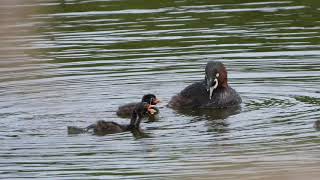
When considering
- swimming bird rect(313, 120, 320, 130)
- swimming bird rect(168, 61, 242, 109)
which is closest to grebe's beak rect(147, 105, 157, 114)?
swimming bird rect(168, 61, 242, 109)

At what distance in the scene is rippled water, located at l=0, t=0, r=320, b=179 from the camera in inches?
463

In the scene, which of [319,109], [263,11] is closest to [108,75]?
Result: [319,109]

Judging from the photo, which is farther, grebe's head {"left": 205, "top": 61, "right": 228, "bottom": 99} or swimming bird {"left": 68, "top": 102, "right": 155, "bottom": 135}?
grebe's head {"left": 205, "top": 61, "right": 228, "bottom": 99}

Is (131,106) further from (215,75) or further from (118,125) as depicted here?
(215,75)

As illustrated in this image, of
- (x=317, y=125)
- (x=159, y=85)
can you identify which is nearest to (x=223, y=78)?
(x=159, y=85)

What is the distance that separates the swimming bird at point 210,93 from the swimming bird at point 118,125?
3.44 feet

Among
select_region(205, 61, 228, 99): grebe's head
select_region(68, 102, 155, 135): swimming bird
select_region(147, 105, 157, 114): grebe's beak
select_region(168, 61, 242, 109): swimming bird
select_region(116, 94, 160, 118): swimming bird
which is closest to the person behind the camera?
select_region(68, 102, 155, 135): swimming bird

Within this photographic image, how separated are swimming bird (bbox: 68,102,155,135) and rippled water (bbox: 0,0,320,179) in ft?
0.40

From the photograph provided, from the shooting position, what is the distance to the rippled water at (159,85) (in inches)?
463

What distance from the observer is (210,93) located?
53.1ft

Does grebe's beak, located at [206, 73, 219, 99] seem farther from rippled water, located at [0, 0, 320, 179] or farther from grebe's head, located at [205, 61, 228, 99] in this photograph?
rippled water, located at [0, 0, 320, 179]

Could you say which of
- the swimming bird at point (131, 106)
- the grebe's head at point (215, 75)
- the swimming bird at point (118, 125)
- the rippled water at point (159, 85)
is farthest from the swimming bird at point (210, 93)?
the swimming bird at point (118, 125)

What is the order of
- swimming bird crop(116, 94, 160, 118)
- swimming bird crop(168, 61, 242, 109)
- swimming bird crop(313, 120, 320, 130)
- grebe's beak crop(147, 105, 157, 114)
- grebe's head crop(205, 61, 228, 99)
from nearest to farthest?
swimming bird crop(313, 120, 320, 130) < grebe's beak crop(147, 105, 157, 114) < swimming bird crop(116, 94, 160, 118) < swimming bird crop(168, 61, 242, 109) < grebe's head crop(205, 61, 228, 99)

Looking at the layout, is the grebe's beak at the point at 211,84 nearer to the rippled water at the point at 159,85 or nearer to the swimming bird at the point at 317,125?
the rippled water at the point at 159,85
